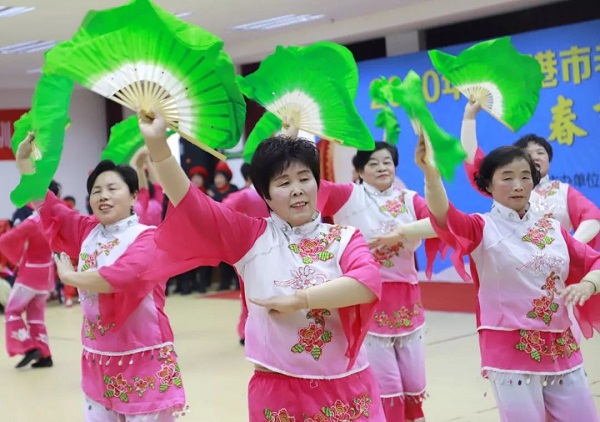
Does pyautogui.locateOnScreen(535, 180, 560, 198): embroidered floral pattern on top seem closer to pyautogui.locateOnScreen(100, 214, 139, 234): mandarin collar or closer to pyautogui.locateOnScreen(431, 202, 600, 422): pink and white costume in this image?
pyautogui.locateOnScreen(431, 202, 600, 422): pink and white costume

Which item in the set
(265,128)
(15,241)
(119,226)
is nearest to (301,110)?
(265,128)

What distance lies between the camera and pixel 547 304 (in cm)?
313

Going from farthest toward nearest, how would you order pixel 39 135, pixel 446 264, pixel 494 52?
pixel 446 264, pixel 494 52, pixel 39 135

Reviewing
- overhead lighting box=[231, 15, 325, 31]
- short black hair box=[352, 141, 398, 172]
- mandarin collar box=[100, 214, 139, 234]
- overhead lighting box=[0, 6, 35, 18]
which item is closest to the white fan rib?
mandarin collar box=[100, 214, 139, 234]

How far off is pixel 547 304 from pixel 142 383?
1378mm

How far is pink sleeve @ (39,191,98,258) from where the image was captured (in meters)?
3.55

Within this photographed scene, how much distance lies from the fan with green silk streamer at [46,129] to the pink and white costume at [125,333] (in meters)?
0.39

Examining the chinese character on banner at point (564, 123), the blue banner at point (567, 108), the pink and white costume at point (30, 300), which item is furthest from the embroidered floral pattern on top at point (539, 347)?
the chinese character on banner at point (564, 123)

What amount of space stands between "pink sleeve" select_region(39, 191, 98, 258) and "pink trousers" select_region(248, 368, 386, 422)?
51.0 inches

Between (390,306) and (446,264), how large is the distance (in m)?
5.62

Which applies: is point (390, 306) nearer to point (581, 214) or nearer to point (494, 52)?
point (581, 214)

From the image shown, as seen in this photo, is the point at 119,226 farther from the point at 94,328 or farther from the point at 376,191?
the point at 376,191

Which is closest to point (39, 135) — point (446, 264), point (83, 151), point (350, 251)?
point (350, 251)

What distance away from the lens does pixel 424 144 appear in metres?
2.66
